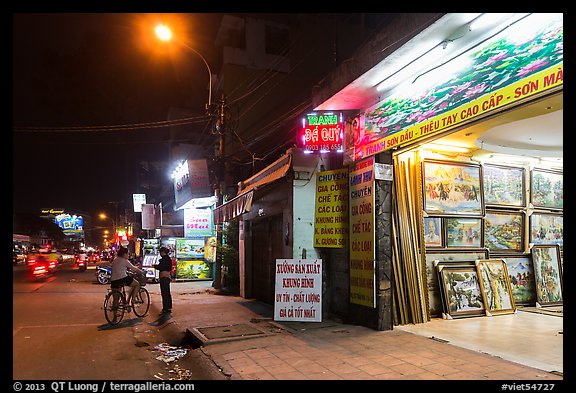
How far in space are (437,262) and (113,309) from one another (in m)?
7.81

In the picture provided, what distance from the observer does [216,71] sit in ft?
96.9

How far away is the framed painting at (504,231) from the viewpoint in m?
10.1

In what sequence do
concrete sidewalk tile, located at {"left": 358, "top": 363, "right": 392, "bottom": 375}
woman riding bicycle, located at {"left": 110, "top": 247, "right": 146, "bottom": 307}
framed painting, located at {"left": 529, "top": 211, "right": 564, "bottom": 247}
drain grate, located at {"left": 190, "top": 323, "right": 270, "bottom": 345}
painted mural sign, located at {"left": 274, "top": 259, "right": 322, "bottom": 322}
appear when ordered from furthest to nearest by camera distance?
1. framed painting, located at {"left": 529, "top": 211, "right": 564, "bottom": 247}
2. woman riding bicycle, located at {"left": 110, "top": 247, "right": 146, "bottom": 307}
3. painted mural sign, located at {"left": 274, "top": 259, "right": 322, "bottom": 322}
4. drain grate, located at {"left": 190, "top": 323, "right": 270, "bottom": 345}
5. concrete sidewalk tile, located at {"left": 358, "top": 363, "right": 392, "bottom": 375}

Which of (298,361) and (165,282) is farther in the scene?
(165,282)

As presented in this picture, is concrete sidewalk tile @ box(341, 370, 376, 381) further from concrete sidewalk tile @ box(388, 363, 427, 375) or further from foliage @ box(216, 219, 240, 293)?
foliage @ box(216, 219, 240, 293)

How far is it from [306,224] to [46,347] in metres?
6.03

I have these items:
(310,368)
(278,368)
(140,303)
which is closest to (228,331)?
(278,368)

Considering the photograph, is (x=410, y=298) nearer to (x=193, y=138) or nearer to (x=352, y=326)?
(x=352, y=326)

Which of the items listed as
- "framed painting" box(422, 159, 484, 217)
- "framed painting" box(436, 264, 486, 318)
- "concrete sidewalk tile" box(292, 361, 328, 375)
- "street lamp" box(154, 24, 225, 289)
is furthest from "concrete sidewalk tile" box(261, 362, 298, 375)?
"street lamp" box(154, 24, 225, 289)

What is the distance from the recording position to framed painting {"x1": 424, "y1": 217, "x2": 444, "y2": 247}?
9.41 meters

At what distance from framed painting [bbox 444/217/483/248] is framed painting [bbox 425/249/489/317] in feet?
0.61

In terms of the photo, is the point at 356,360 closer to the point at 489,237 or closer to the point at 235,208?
the point at 489,237

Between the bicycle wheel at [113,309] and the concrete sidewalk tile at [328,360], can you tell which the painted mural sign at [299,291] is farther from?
the bicycle wheel at [113,309]

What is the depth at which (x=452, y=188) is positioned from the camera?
31.7 feet
